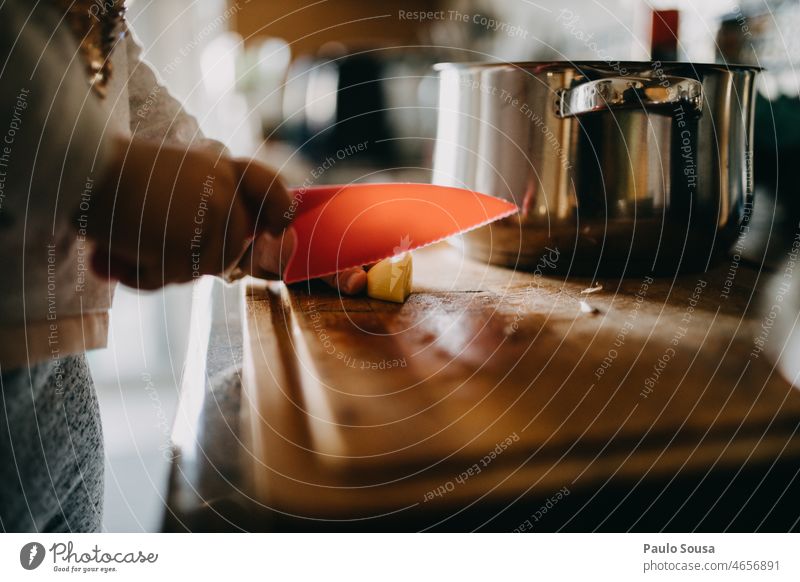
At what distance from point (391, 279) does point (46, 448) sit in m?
0.19

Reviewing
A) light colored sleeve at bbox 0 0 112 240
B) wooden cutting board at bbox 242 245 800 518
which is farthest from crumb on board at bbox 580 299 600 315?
light colored sleeve at bbox 0 0 112 240

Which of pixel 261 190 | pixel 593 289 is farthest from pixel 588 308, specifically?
pixel 261 190

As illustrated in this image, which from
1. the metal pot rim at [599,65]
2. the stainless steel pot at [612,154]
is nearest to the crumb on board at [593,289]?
the stainless steel pot at [612,154]

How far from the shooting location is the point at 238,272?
35 centimetres

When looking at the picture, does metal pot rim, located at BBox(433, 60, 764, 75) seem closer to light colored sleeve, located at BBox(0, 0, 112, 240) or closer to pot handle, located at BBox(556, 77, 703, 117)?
pot handle, located at BBox(556, 77, 703, 117)

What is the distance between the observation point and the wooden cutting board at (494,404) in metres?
0.23

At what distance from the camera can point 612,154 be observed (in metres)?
0.36

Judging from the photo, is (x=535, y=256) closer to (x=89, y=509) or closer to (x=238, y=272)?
(x=238, y=272)

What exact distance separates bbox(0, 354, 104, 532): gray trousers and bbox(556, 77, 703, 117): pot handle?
11.5 inches

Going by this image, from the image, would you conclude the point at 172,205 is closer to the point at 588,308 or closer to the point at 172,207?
the point at 172,207

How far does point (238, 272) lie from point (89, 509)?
0.15 metres

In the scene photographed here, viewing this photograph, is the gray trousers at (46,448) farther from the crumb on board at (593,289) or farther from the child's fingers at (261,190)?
the crumb on board at (593,289)

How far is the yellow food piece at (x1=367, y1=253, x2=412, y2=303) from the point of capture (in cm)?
36
